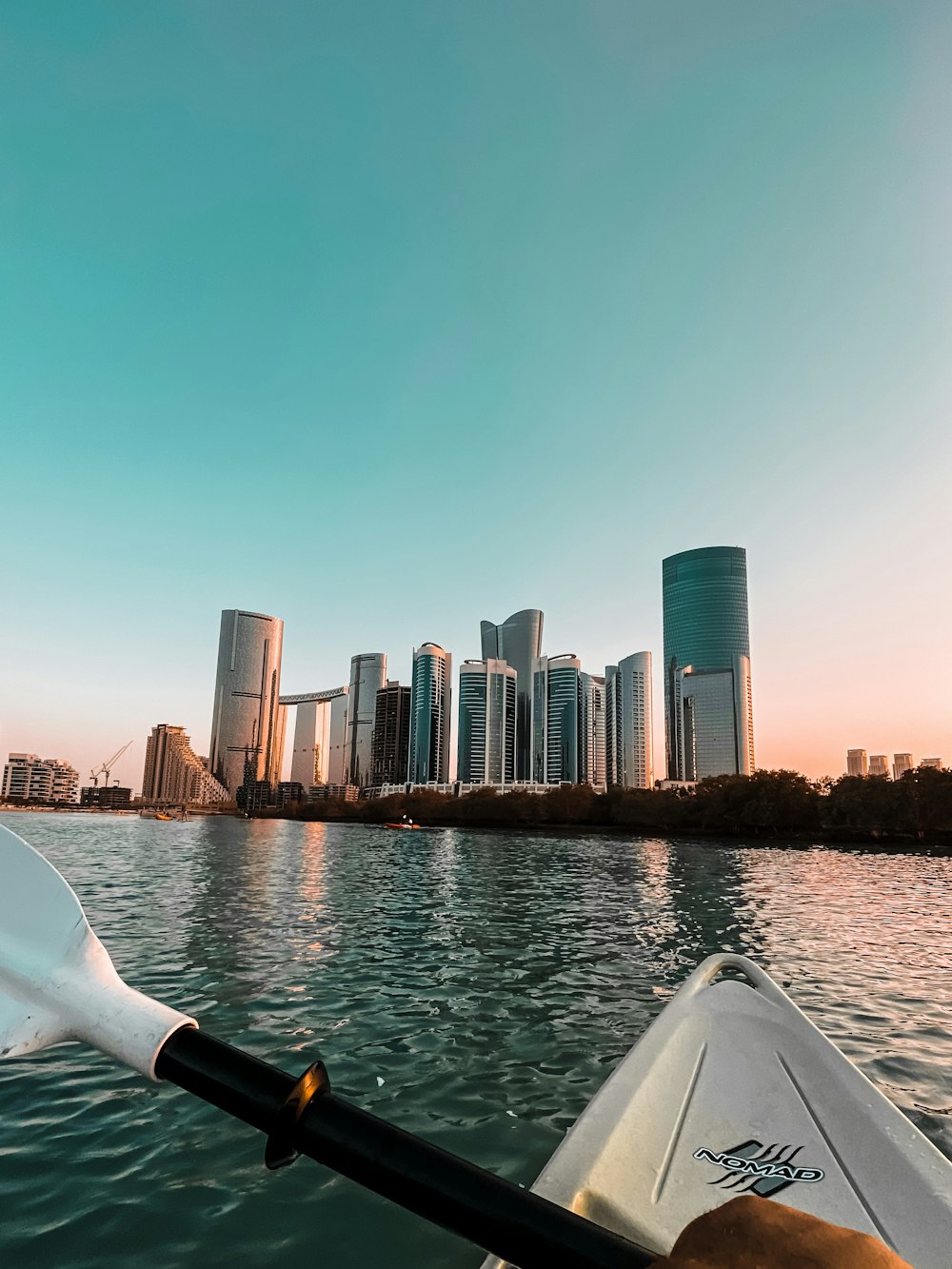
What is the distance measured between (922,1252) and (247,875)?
35754mm

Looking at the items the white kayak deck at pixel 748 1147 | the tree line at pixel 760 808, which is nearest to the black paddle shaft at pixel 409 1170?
the white kayak deck at pixel 748 1147

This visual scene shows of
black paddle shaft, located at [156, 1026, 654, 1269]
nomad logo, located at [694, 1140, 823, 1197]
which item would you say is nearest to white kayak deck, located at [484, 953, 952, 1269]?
nomad logo, located at [694, 1140, 823, 1197]

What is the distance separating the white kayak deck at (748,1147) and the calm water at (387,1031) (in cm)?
160

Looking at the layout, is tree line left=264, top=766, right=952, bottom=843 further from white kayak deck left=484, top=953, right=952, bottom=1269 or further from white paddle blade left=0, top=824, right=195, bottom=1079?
white paddle blade left=0, top=824, right=195, bottom=1079

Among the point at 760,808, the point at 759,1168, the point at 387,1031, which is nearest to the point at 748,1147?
the point at 759,1168

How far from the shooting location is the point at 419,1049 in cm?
920

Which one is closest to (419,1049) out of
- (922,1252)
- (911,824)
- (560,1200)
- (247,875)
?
(560,1200)

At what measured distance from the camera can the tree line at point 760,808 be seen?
87812 millimetres

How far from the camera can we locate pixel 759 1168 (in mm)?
4336

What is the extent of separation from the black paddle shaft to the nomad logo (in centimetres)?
380

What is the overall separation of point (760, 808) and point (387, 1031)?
331 ft

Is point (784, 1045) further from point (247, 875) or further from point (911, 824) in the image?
point (911, 824)

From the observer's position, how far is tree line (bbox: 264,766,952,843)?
87812 mm

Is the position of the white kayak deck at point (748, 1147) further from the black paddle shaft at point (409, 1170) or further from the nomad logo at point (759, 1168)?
the black paddle shaft at point (409, 1170)
